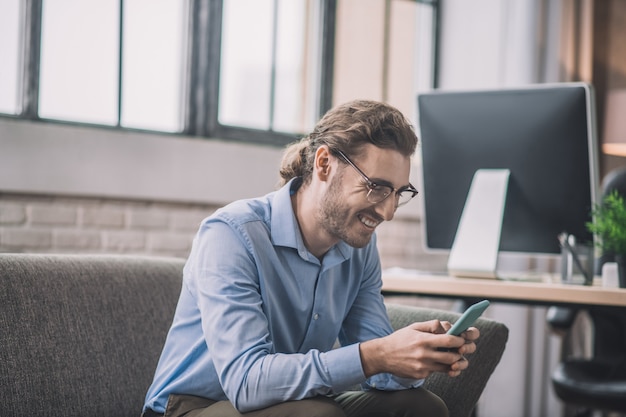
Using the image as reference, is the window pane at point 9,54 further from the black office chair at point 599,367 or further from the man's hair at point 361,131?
the black office chair at point 599,367

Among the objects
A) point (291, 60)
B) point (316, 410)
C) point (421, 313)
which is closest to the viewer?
point (316, 410)

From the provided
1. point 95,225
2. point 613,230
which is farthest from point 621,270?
point 95,225

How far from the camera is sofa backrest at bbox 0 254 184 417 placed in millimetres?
1825

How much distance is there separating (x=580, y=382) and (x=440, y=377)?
872mm

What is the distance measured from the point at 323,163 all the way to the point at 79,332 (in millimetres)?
698

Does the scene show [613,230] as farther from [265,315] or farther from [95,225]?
[95,225]

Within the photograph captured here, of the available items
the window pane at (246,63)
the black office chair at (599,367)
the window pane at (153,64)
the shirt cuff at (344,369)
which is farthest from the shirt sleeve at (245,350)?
the window pane at (246,63)

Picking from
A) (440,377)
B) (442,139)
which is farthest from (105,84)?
(440,377)

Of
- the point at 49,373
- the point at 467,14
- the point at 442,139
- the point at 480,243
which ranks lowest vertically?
the point at 49,373

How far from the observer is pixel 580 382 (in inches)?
105

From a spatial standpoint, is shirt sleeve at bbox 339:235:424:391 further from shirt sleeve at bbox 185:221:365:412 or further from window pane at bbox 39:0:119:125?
window pane at bbox 39:0:119:125

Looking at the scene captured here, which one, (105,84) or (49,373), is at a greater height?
(105,84)

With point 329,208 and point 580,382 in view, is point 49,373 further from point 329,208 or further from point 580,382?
point 580,382

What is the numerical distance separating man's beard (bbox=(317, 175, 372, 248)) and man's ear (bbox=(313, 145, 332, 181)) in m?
0.03
